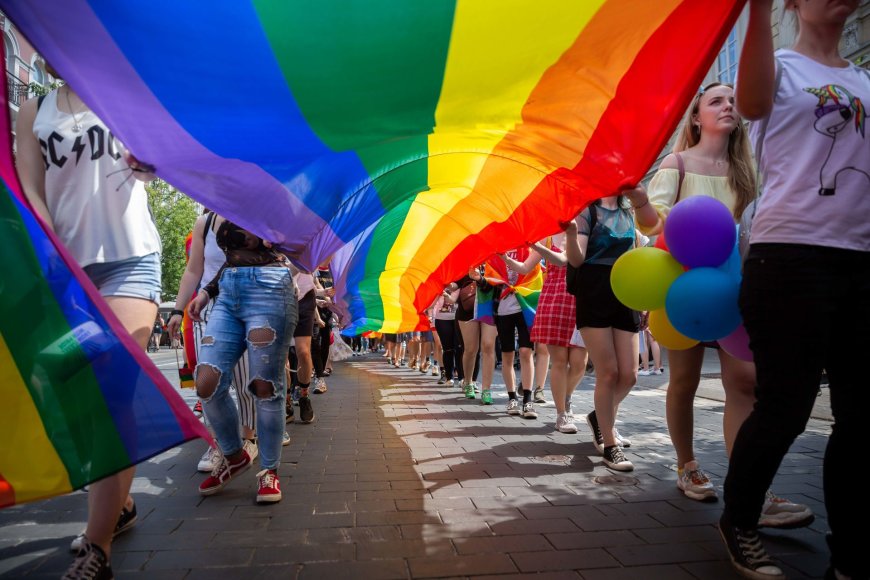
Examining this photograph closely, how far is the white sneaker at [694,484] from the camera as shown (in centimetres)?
337

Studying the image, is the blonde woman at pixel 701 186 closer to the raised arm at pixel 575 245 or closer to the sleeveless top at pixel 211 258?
the raised arm at pixel 575 245

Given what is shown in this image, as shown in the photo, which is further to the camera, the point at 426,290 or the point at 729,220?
the point at 426,290

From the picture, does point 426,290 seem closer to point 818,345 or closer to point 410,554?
point 410,554

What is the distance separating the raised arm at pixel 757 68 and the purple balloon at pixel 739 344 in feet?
2.92

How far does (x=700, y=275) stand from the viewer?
2576mm

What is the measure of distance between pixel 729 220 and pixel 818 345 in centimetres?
69

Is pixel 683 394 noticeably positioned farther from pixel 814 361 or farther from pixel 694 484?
pixel 814 361

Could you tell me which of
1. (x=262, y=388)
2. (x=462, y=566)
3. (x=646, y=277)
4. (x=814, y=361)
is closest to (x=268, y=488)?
(x=262, y=388)

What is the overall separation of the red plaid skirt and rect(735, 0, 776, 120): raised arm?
3.27 meters

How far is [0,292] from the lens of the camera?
2035mm

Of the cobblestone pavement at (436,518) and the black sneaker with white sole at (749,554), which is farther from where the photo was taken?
the cobblestone pavement at (436,518)

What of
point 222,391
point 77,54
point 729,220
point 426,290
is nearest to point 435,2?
point 77,54

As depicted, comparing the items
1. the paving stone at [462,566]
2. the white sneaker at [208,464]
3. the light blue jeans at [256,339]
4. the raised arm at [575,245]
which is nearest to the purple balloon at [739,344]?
the paving stone at [462,566]

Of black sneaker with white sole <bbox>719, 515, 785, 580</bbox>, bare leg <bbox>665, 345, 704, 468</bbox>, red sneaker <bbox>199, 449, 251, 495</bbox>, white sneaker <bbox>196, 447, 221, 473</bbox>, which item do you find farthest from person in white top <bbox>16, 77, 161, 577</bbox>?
bare leg <bbox>665, 345, 704, 468</bbox>
